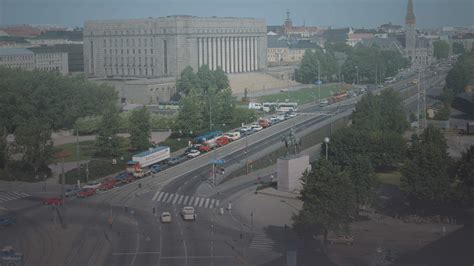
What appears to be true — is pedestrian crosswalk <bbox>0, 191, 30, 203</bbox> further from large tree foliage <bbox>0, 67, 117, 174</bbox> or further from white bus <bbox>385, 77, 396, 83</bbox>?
white bus <bbox>385, 77, 396, 83</bbox>

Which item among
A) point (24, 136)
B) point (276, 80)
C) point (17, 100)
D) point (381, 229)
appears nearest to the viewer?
point (381, 229)

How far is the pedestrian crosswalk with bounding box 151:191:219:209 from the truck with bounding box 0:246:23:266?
323 centimetres

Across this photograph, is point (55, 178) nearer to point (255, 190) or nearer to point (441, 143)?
point (255, 190)

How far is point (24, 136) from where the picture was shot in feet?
41.3

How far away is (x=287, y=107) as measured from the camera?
21.8m

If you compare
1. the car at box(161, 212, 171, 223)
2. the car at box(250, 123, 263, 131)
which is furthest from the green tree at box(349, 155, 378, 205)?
the car at box(250, 123, 263, 131)

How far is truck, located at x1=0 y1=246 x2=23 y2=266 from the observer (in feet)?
25.8

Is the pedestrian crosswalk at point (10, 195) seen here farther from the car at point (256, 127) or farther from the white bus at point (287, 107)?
the white bus at point (287, 107)

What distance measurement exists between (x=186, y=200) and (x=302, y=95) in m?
14.6

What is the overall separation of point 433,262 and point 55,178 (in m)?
7.30

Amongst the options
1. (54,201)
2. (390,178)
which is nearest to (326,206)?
(390,178)

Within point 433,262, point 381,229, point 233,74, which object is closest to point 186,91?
point 233,74

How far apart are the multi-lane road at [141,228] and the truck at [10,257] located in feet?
0.59

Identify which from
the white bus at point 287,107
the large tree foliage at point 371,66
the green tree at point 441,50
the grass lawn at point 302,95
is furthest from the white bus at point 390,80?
the white bus at point 287,107
